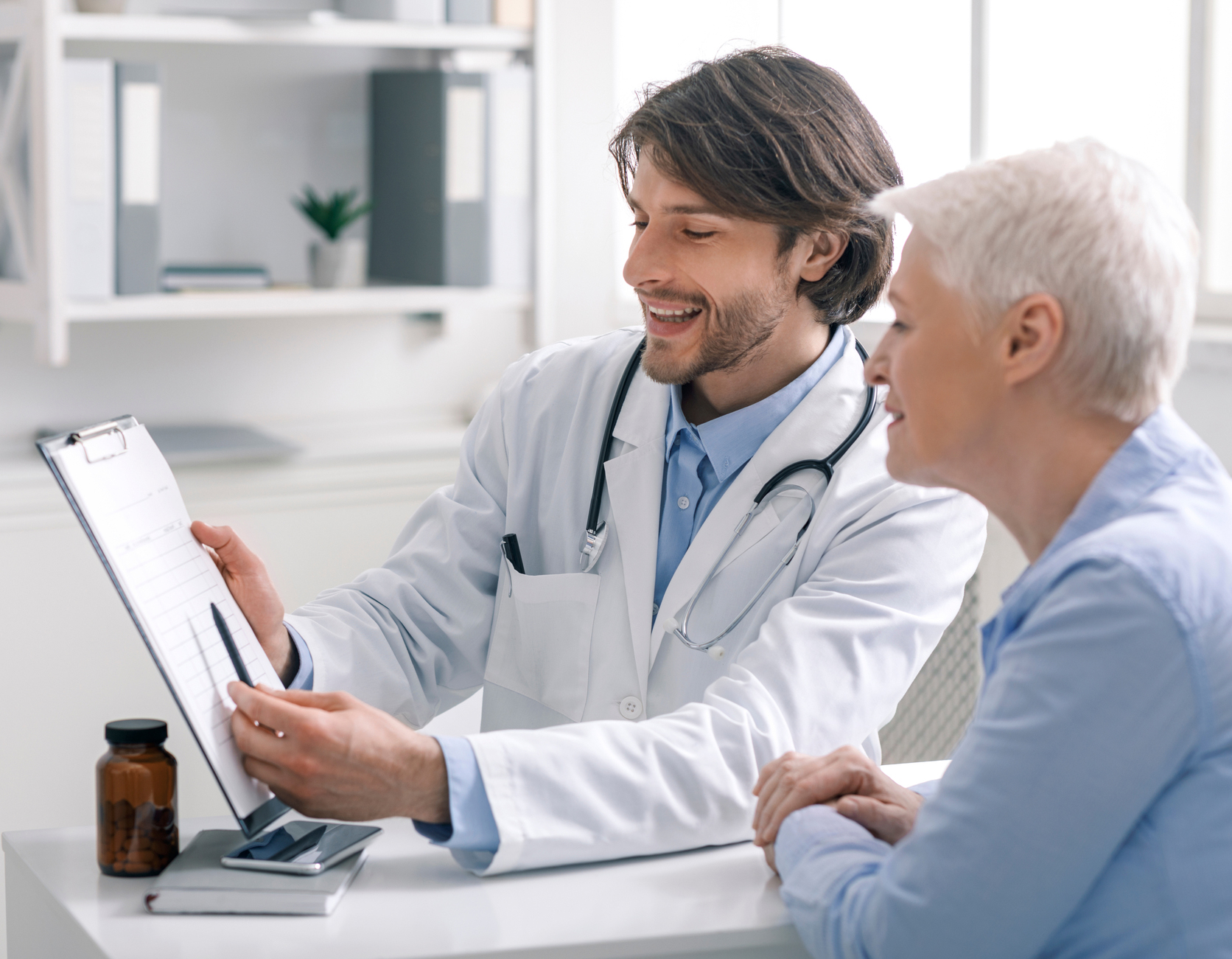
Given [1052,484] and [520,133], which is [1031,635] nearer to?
[1052,484]

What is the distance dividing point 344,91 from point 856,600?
1859 mm

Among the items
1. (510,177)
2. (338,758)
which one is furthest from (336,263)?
(338,758)

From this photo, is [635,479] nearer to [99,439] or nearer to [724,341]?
[724,341]

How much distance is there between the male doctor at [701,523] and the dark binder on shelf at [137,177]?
963mm

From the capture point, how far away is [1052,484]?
0.98 metres

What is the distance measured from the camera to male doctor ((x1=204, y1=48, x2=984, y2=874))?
131 centimetres

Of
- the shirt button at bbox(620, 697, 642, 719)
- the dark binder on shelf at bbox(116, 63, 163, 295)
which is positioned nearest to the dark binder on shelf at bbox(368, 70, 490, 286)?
the dark binder on shelf at bbox(116, 63, 163, 295)

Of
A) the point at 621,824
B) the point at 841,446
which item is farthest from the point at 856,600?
the point at 621,824

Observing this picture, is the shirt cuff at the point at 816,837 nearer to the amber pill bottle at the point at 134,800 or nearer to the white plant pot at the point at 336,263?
the amber pill bottle at the point at 134,800

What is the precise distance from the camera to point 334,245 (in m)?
2.61

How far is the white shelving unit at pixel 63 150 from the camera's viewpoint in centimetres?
223

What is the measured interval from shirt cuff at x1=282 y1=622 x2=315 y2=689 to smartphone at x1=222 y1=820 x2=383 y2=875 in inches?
9.3

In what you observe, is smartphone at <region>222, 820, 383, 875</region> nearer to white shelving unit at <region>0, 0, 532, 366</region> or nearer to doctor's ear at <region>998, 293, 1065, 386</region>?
doctor's ear at <region>998, 293, 1065, 386</region>

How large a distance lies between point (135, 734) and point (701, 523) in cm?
70
